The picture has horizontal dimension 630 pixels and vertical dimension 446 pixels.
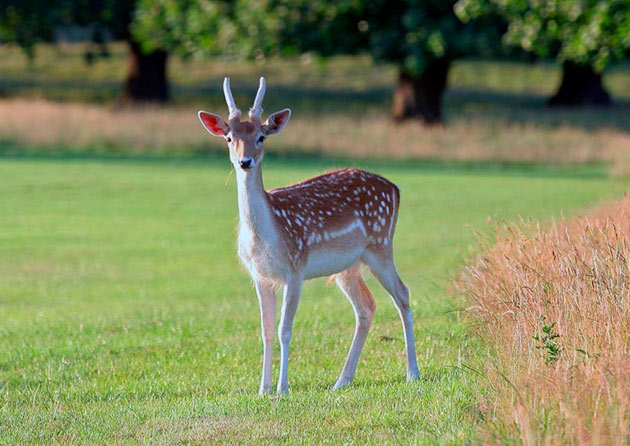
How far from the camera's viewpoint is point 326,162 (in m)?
30.5

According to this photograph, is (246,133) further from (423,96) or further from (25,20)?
(25,20)

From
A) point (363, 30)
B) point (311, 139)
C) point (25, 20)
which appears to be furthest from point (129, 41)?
point (311, 139)

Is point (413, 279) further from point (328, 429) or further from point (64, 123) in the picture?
point (64, 123)

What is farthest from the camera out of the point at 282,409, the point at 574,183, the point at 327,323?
the point at 574,183

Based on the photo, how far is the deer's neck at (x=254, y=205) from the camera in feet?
25.0

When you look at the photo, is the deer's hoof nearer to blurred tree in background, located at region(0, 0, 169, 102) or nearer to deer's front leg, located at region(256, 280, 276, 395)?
deer's front leg, located at region(256, 280, 276, 395)

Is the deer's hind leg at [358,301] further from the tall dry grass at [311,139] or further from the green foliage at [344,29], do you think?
the green foliage at [344,29]

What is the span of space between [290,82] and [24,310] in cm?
4175

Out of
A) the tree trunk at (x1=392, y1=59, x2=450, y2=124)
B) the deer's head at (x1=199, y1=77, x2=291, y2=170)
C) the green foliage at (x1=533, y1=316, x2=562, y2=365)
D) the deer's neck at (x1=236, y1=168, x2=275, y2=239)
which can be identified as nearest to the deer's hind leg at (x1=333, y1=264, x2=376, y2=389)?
the deer's neck at (x1=236, y1=168, x2=275, y2=239)

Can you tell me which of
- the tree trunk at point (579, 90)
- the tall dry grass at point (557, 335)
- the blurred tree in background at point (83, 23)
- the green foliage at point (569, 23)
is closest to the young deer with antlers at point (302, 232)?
the tall dry grass at point (557, 335)

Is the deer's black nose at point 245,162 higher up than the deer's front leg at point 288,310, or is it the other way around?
the deer's black nose at point 245,162

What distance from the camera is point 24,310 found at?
12.2 metres

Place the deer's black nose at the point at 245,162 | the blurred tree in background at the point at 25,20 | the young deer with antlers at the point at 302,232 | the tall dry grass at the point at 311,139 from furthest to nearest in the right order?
1. the blurred tree in background at the point at 25,20
2. the tall dry grass at the point at 311,139
3. the young deer with antlers at the point at 302,232
4. the deer's black nose at the point at 245,162

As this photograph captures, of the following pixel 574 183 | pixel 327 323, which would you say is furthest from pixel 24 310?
pixel 574 183
